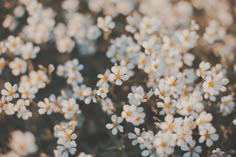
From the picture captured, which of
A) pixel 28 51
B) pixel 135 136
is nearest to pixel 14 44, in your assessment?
pixel 28 51

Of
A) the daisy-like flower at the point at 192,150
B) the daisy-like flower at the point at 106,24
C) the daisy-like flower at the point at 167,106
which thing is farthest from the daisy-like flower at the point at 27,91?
the daisy-like flower at the point at 192,150

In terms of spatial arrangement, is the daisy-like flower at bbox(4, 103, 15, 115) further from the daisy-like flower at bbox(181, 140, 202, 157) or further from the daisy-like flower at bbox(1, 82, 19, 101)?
the daisy-like flower at bbox(181, 140, 202, 157)

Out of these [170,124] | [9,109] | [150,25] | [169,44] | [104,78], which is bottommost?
[170,124]

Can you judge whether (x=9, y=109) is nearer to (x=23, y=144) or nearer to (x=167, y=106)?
(x=23, y=144)

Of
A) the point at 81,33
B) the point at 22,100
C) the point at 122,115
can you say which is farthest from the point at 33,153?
the point at 81,33

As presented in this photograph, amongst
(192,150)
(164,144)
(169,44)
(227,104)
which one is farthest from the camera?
(169,44)

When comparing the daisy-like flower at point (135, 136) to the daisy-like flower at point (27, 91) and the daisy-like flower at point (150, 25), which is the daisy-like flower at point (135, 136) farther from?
the daisy-like flower at point (150, 25)

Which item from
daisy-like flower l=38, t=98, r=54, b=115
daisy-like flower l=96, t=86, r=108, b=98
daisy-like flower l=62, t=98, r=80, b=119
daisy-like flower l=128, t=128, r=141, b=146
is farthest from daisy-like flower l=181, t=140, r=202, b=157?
daisy-like flower l=38, t=98, r=54, b=115
